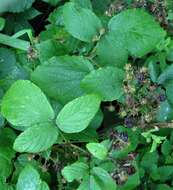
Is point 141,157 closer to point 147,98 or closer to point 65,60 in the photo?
point 147,98

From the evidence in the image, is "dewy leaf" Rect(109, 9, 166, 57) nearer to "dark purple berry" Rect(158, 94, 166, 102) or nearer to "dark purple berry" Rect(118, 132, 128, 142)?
"dark purple berry" Rect(158, 94, 166, 102)

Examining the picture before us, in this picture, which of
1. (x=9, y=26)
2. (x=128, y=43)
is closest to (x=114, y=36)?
(x=128, y=43)

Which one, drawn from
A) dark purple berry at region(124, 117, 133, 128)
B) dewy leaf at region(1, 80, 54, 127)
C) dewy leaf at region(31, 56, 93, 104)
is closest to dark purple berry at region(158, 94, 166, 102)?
dark purple berry at region(124, 117, 133, 128)

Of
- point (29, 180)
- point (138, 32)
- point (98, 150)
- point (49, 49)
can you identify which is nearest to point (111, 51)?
point (138, 32)

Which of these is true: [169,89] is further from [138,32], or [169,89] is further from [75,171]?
[75,171]

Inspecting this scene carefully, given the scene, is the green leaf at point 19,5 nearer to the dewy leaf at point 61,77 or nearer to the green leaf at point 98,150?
the dewy leaf at point 61,77

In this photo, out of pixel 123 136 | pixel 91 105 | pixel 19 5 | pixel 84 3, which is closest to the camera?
pixel 91 105
